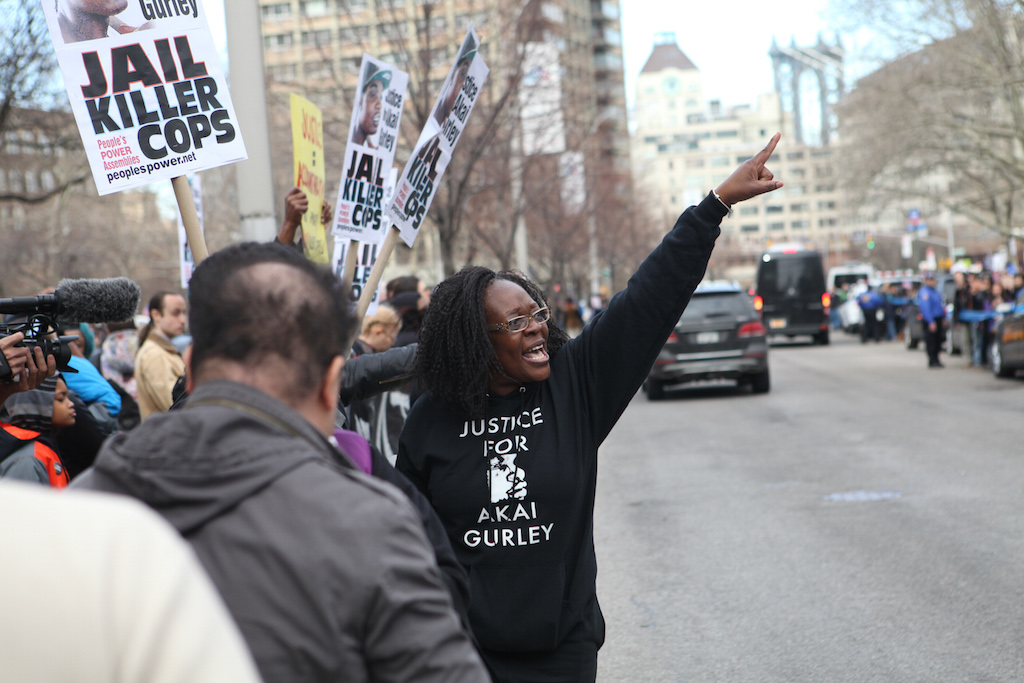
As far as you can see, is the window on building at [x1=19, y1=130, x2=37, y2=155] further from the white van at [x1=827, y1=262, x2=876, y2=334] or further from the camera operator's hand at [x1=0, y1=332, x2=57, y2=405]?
the white van at [x1=827, y1=262, x2=876, y2=334]

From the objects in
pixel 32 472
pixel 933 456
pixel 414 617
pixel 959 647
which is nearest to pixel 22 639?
pixel 414 617

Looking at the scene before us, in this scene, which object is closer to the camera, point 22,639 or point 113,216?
point 22,639

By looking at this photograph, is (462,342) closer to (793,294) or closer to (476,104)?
(476,104)

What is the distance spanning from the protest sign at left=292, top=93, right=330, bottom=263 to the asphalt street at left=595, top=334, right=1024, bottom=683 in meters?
2.40

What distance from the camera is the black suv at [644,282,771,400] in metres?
17.8

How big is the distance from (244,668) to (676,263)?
1950mm

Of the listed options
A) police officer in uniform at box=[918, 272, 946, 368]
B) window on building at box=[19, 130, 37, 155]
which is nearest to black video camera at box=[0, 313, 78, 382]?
window on building at box=[19, 130, 37, 155]

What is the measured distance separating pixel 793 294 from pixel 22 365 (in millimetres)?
31557

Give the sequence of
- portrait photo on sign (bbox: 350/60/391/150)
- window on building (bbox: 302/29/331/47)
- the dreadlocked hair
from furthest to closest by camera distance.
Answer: window on building (bbox: 302/29/331/47)
portrait photo on sign (bbox: 350/60/391/150)
the dreadlocked hair

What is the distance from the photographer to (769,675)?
196 inches

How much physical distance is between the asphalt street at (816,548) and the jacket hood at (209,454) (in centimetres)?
392

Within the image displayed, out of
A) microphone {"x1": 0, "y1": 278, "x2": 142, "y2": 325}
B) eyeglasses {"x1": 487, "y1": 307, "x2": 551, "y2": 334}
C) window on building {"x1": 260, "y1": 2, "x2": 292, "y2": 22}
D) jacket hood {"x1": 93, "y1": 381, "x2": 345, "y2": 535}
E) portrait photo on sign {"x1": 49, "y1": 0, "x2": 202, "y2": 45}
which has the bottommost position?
jacket hood {"x1": 93, "y1": 381, "x2": 345, "y2": 535}

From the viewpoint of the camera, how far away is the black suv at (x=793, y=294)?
33.3 metres

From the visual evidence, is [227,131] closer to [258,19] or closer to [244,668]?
[258,19]
